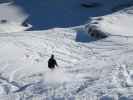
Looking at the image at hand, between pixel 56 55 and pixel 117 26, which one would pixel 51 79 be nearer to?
pixel 56 55

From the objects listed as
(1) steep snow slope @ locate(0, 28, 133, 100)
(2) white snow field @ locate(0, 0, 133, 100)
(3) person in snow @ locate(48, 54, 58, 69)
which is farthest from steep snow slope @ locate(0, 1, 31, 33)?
(3) person in snow @ locate(48, 54, 58, 69)

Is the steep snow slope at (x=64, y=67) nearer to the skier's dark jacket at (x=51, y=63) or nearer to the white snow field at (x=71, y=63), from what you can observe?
the white snow field at (x=71, y=63)

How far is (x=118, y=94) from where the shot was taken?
1720cm

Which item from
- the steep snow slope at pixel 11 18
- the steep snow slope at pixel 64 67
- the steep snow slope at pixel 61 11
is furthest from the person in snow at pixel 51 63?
the steep snow slope at pixel 61 11

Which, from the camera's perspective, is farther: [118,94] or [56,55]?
[56,55]

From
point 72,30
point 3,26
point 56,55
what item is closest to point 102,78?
point 56,55

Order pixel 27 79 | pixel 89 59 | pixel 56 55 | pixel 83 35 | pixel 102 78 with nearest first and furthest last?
pixel 102 78 < pixel 27 79 < pixel 89 59 < pixel 56 55 < pixel 83 35

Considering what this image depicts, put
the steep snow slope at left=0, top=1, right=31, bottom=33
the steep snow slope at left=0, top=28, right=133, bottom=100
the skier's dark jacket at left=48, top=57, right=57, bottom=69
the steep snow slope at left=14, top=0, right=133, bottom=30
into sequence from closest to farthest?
the steep snow slope at left=0, top=28, right=133, bottom=100, the skier's dark jacket at left=48, top=57, right=57, bottom=69, the steep snow slope at left=0, top=1, right=31, bottom=33, the steep snow slope at left=14, top=0, right=133, bottom=30

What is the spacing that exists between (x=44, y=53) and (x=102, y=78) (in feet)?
34.8

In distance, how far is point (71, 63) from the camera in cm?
2766

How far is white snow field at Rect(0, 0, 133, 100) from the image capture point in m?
19.0

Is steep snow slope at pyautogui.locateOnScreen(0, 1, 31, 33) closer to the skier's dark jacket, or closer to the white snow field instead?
the white snow field

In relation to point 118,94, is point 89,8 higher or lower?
higher

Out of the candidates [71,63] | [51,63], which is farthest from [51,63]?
[71,63]
